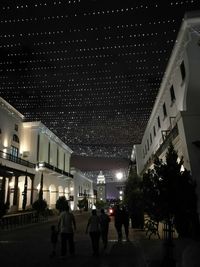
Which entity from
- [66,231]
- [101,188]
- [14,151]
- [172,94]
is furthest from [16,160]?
[101,188]

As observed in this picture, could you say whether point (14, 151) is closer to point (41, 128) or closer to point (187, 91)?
point (41, 128)

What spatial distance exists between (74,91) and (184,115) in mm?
9765

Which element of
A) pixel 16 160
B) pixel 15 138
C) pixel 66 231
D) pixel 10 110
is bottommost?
pixel 66 231

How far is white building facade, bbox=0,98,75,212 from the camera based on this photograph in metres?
25.0

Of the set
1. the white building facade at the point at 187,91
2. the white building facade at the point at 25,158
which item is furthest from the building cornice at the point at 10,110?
the white building facade at the point at 187,91

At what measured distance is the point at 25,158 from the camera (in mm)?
31297

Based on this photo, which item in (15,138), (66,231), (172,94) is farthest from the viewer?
(15,138)

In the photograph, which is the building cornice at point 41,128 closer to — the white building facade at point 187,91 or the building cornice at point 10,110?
the building cornice at point 10,110

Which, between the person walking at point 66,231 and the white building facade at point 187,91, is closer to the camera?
the person walking at point 66,231

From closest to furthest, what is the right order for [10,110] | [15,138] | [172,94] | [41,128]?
[172,94] < [10,110] < [15,138] < [41,128]

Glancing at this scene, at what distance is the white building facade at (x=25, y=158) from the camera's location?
82.2ft

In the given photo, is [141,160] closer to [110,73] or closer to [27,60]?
[110,73]

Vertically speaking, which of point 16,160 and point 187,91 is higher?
point 187,91

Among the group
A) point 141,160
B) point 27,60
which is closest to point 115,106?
point 27,60
